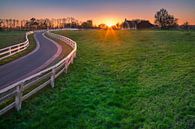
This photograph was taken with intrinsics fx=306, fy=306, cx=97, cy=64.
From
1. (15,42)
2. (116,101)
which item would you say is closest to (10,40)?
(15,42)

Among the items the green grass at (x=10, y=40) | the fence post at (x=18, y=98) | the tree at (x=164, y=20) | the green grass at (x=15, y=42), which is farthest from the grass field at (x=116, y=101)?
the tree at (x=164, y=20)

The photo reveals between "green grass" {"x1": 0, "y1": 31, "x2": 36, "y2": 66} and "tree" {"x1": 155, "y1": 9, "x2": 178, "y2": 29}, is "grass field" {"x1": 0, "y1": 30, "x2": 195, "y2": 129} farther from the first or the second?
"tree" {"x1": 155, "y1": 9, "x2": 178, "y2": 29}

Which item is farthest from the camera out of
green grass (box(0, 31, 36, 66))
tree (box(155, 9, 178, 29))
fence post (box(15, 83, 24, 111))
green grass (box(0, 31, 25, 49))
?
tree (box(155, 9, 178, 29))

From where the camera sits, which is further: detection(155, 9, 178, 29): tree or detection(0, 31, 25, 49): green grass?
detection(155, 9, 178, 29): tree

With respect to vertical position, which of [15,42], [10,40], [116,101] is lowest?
[116,101]

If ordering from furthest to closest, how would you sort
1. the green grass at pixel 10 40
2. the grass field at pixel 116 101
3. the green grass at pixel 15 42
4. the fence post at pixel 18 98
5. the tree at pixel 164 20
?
the tree at pixel 164 20
the green grass at pixel 10 40
the green grass at pixel 15 42
the fence post at pixel 18 98
the grass field at pixel 116 101

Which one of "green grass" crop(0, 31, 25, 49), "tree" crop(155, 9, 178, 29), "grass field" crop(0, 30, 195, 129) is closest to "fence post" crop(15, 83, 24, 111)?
"grass field" crop(0, 30, 195, 129)

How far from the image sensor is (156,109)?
13672 millimetres

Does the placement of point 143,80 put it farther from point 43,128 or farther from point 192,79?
point 43,128

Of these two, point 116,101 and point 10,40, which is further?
point 10,40

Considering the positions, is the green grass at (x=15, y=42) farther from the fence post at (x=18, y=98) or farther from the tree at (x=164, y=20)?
the tree at (x=164, y=20)

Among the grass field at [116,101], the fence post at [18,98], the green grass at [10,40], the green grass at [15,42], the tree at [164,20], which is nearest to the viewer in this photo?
the grass field at [116,101]

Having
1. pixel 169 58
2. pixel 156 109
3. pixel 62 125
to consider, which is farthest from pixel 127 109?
pixel 169 58

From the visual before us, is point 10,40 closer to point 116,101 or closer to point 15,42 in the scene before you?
point 15,42
